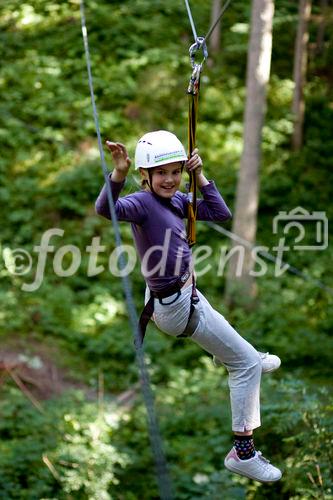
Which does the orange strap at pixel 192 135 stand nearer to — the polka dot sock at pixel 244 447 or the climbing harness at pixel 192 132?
the climbing harness at pixel 192 132

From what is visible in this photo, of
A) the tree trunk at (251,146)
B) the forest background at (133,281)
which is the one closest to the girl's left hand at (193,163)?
the forest background at (133,281)

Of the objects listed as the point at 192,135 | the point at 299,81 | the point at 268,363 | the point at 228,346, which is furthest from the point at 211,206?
the point at 299,81

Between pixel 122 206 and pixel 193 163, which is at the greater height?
pixel 193 163

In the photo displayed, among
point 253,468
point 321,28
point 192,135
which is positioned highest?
point 321,28

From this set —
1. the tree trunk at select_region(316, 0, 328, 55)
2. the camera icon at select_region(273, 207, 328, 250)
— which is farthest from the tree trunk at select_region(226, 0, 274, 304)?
the tree trunk at select_region(316, 0, 328, 55)

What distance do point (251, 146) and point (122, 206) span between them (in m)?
5.99

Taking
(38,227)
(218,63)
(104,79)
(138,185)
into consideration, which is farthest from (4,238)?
(138,185)

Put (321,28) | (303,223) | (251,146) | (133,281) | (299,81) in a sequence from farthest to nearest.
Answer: (321,28), (299,81), (303,223), (133,281), (251,146)

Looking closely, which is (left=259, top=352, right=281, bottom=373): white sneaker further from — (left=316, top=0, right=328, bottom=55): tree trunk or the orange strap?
(left=316, top=0, right=328, bottom=55): tree trunk

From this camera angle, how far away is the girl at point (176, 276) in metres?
2.92

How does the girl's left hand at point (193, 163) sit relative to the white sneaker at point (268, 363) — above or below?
above

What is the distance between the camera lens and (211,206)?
3264mm

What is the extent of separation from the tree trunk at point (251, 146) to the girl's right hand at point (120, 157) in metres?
6.05

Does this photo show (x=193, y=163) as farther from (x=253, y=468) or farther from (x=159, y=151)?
(x=253, y=468)
